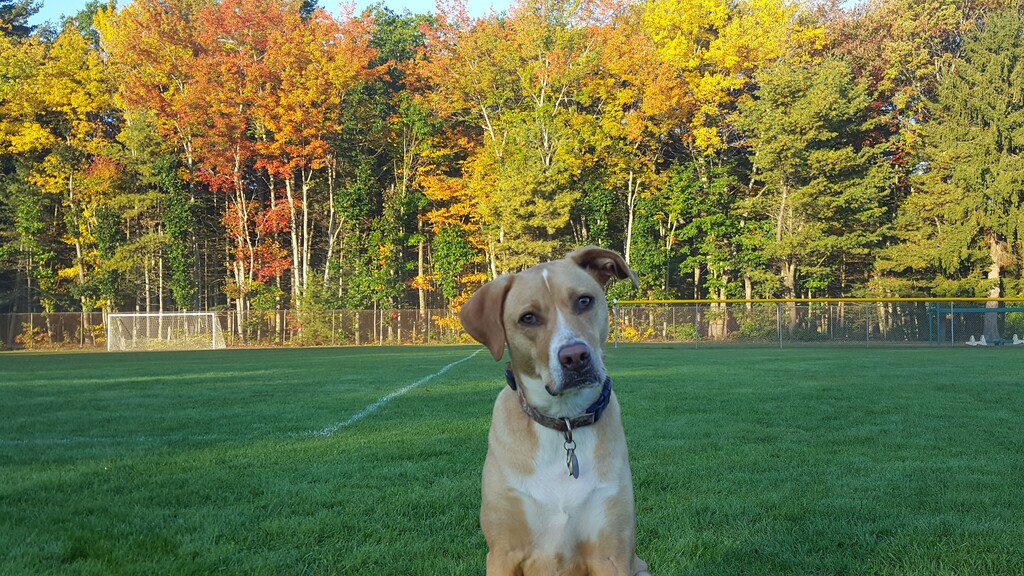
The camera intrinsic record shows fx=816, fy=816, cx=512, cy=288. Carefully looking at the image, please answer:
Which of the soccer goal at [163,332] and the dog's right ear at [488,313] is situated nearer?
the dog's right ear at [488,313]

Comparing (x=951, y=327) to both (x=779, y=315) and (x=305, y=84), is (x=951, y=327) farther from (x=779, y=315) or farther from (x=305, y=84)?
(x=305, y=84)

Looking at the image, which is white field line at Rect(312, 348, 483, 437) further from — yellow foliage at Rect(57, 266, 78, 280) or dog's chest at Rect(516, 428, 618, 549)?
yellow foliage at Rect(57, 266, 78, 280)

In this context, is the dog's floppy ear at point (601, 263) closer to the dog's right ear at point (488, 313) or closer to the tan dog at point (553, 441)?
the tan dog at point (553, 441)

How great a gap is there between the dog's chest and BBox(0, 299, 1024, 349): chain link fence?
30.3 meters

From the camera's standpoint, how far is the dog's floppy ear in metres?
3.63

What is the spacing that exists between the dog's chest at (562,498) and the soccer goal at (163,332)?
37.4 metres

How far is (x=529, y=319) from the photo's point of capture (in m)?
3.31

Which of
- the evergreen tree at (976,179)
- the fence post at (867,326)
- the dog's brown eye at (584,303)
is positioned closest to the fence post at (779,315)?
the fence post at (867,326)

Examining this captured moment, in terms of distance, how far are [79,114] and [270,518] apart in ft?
143

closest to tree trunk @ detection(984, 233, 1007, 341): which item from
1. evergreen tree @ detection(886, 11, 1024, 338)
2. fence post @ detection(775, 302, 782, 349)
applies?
evergreen tree @ detection(886, 11, 1024, 338)

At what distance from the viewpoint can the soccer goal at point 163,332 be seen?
123 ft

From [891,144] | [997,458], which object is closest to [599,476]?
[997,458]

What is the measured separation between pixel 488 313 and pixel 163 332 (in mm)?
38131

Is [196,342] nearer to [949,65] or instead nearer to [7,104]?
[7,104]
